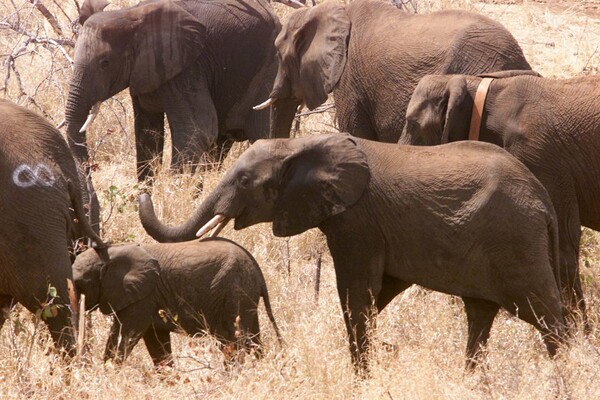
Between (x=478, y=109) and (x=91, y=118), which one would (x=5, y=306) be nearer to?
(x=478, y=109)

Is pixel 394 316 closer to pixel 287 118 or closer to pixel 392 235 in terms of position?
pixel 392 235

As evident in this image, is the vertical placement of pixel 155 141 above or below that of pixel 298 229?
below

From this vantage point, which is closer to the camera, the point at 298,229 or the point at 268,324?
the point at 298,229

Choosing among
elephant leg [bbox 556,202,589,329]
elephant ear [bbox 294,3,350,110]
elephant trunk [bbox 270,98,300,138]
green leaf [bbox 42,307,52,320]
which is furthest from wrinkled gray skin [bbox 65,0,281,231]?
A: green leaf [bbox 42,307,52,320]

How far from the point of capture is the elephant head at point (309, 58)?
924cm

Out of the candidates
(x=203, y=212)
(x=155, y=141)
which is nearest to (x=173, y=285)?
(x=203, y=212)

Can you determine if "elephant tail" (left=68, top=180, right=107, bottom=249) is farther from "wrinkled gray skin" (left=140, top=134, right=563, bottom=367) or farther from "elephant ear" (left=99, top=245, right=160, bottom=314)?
"wrinkled gray skin" (left=140, top=134, right=563, bottom=367)

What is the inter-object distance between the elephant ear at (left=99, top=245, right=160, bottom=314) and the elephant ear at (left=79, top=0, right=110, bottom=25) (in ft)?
11.7

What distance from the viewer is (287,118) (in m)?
9.84

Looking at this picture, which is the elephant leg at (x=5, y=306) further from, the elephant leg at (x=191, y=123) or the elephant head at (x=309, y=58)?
the elephant leg at (x=191, y=123)

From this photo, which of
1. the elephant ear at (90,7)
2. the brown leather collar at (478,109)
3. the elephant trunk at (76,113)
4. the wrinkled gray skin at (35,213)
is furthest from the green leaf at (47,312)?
the elephant ear at (90,7)

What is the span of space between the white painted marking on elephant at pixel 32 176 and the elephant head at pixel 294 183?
79cm

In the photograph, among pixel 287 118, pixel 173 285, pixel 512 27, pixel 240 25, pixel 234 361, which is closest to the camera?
pixel 234 361

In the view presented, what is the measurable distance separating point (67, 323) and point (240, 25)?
4.17 metres
